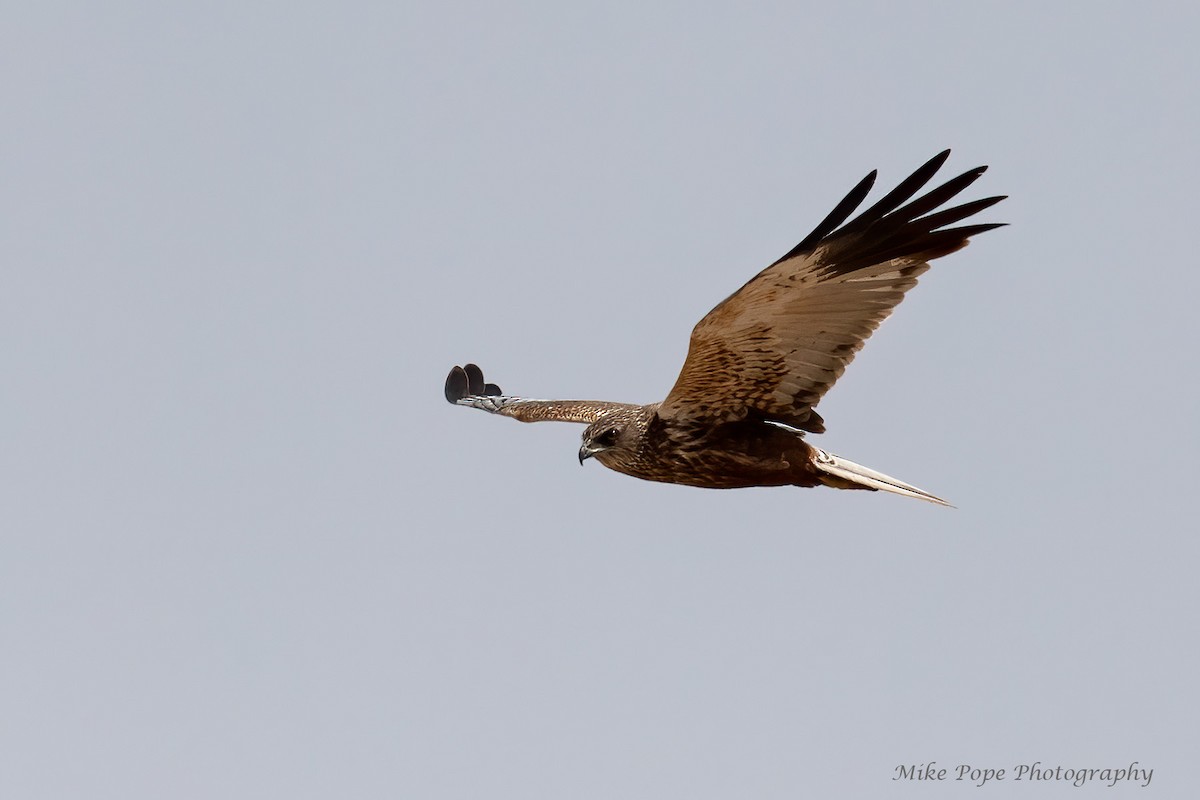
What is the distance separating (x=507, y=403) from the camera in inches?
645

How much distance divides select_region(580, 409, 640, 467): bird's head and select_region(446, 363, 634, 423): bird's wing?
156cm

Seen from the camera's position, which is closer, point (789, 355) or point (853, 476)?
point (789, 355)

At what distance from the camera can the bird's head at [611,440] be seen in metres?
12.1

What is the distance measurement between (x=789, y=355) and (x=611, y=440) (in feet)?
5.76

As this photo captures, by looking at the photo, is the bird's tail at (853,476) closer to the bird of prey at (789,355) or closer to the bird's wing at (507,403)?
the bird of prey at (789,355)

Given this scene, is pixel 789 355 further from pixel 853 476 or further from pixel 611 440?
pixel 611 440

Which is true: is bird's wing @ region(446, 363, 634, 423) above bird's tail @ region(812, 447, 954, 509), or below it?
above

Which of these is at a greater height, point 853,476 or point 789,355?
point 789,355

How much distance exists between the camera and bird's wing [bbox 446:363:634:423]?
47.2 ft

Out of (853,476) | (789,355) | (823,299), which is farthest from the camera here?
(853,476)

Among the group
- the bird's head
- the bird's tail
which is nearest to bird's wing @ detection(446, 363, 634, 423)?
the bird's head

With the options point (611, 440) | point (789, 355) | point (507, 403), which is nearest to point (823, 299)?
point (789, 355)

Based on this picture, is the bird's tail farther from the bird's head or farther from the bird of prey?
the bird's head

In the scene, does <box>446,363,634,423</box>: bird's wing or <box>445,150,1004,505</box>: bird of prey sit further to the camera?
<box>446,363,634,423</box>: bird's wing
